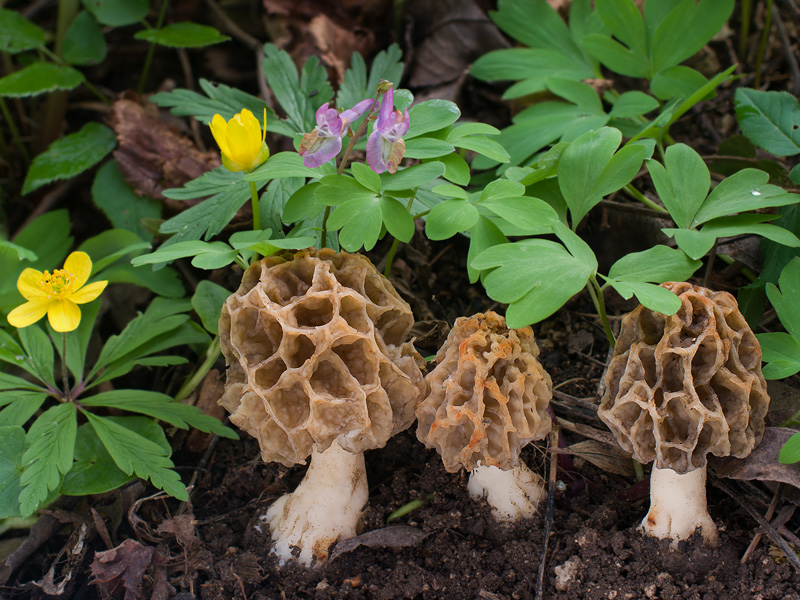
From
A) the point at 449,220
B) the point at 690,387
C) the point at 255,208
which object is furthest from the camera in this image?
the point at 255,208

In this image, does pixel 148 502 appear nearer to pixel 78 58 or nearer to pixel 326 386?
pixel 326 386

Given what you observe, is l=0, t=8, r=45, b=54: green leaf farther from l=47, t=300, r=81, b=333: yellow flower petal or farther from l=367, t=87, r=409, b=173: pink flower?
l=367, t=87, r=409, b=173: pink flower

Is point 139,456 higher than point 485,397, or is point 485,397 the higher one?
point 485,397

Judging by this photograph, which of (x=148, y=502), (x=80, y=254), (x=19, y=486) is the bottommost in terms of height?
(x=148, y=502)

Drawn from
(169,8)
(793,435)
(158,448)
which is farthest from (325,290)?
(169,8)

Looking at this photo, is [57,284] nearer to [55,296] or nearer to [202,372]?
[55,296]

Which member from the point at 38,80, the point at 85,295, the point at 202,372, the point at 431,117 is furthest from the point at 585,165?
the point at 38,80
